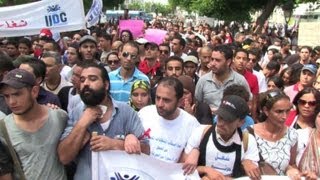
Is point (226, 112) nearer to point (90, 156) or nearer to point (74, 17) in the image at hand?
point (90, 156)

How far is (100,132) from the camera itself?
128 inches

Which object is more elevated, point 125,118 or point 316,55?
point 125,118

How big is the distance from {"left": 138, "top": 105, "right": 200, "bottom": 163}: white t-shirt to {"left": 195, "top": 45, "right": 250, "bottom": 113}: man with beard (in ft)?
5.00

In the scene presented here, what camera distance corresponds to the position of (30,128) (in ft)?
10.3

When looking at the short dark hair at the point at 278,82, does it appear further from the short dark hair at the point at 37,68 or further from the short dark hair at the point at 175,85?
the short dark hair at the point at 37,68

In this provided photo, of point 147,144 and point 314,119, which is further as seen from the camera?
point 314,119

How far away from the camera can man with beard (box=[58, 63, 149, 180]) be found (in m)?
3.11

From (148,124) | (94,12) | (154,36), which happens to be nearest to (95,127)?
(148,124)

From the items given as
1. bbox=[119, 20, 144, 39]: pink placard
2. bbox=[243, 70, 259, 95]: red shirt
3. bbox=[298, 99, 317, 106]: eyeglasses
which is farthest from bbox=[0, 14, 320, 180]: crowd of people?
bbox=[119, 20, 144, 39]: pink placard

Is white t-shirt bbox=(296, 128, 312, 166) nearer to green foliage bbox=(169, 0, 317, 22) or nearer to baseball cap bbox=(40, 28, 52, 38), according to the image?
baseball cap bbox=(40, 28, 52, 38)

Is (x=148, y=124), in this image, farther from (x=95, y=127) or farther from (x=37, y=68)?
(x=37, y=68)

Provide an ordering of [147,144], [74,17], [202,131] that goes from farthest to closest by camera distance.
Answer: [74,17]
[202,131]
[147,144]

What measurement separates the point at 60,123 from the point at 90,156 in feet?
0.95

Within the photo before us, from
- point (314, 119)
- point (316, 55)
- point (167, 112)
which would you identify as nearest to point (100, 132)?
point (167, 112)
